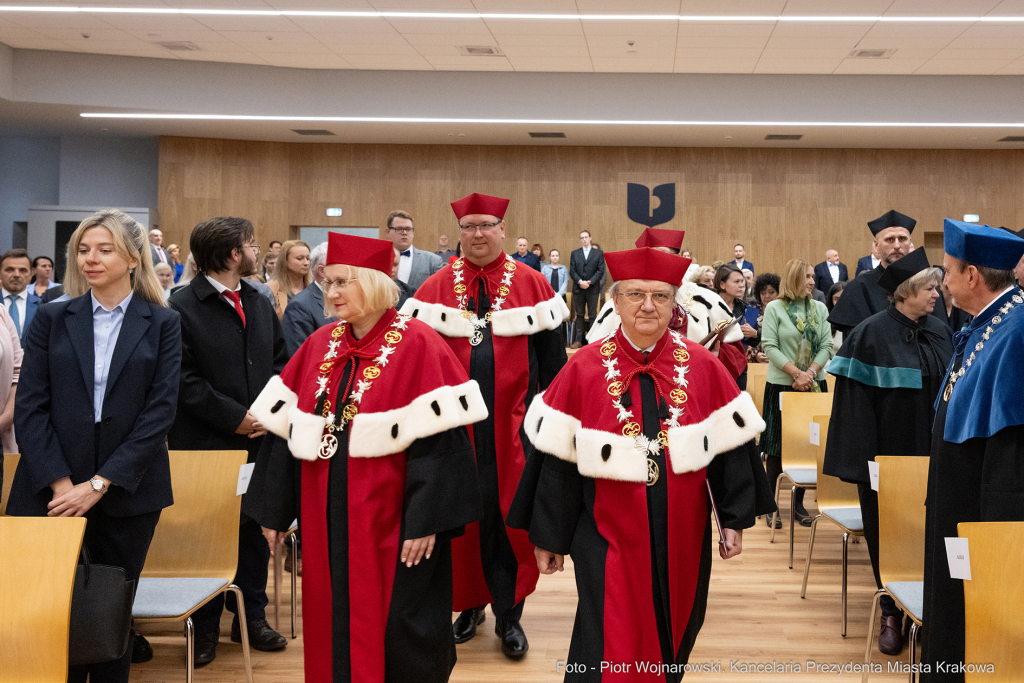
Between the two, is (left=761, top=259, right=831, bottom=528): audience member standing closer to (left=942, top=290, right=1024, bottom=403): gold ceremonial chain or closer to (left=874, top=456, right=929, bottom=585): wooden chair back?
(left=874, top=456, right=929, bottom=585): wooden chair back

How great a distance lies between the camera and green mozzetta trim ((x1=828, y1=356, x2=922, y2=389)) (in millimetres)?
4008

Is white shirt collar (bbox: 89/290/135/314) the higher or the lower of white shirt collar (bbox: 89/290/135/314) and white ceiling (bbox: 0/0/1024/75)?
the lower

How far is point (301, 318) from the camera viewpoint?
15.9 ft

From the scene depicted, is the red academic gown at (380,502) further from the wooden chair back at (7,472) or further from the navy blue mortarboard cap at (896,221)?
the navy blue mortarboard cap at (896,221)

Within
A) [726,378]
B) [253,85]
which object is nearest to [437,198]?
[253,85]

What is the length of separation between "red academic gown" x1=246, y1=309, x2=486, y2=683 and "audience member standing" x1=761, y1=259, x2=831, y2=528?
4.08 meters

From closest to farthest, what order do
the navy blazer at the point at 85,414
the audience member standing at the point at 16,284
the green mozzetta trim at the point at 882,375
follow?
the navy blazer at the point at 85,414 < the green mozzetta trim at the point at 882,375 < the audience member standing at the point at 16,284

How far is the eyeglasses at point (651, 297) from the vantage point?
2.55 m

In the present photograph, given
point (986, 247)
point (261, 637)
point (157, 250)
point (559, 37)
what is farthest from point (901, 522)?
point (157, 250)

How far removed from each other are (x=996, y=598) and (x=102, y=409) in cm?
300

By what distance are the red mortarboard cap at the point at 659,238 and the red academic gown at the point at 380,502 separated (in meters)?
1.52

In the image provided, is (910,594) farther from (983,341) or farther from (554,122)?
(554,122)

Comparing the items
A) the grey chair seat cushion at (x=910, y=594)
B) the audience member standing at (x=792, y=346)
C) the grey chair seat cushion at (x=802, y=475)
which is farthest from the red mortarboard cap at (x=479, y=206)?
the audience member standing at (x=792, y=346)

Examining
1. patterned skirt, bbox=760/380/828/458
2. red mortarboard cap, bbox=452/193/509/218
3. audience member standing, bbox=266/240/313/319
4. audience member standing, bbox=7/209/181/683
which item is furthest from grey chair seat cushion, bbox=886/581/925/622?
audience member standing, bbox=266/240/313/319
